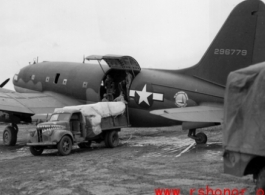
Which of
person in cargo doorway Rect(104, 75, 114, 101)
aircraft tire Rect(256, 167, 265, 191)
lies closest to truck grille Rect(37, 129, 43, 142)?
person in cargo doorway Rect(104, 75, 114, 101)

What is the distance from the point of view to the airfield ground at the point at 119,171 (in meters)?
10.1

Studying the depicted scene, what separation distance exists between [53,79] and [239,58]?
1144cm

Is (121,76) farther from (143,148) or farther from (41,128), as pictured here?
(41,128)

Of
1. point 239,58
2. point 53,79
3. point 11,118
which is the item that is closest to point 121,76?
point 53,79

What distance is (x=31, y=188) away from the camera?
417 inches

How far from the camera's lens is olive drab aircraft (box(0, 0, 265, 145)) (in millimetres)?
17578

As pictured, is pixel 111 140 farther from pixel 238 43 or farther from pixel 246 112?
pixel 246 112

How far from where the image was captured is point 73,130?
1803 centimetres

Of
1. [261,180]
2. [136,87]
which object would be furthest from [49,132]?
[261,180]

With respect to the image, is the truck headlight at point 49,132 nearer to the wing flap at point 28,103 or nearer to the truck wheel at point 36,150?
the truck wheel at point 36,150

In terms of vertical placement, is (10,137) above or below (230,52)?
below

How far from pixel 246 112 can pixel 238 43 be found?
35.9 feet

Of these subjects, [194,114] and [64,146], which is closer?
[194,114]

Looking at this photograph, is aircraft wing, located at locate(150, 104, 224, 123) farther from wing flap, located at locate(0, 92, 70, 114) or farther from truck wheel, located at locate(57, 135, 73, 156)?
wing flap, located at locate(0, 92, 70, 114)
